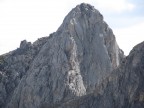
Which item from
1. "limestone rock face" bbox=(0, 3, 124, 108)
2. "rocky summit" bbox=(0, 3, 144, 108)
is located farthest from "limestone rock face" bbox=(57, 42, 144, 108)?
"limestone rock face" bbox=(0, 3, 124, 108)

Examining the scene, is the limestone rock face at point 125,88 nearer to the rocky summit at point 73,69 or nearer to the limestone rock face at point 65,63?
the rocky summit at point 73,69

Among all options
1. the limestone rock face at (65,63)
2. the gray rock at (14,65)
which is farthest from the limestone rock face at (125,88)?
the gray rock at (14,65)

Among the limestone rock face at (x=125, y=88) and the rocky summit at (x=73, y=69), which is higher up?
the rocky summit at (x=73, y=69)

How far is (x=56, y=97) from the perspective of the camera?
12400cm

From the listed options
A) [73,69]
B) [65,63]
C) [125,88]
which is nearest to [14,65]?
[65,63]

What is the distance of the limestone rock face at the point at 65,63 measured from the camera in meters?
126

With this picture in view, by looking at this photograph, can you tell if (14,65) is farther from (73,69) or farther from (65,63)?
(73,69)

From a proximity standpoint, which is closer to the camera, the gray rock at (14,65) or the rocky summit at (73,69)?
the rocky summit at (73,69)

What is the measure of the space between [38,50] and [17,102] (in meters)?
24.8

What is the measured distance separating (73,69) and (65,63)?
298cm

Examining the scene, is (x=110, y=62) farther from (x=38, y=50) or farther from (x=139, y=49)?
(x=139, y=49)

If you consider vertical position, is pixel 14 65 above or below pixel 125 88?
above

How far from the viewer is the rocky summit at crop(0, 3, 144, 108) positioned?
10556 cm

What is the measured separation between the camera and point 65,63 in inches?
5079
